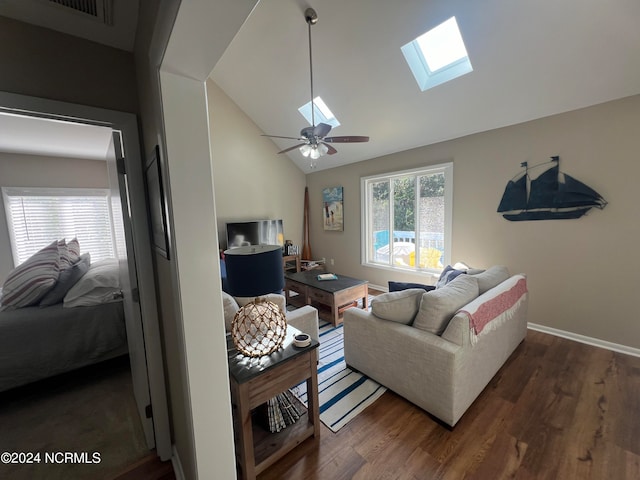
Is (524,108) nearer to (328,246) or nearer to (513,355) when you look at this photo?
(513,355)

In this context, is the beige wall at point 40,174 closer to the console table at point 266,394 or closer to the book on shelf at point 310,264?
the book on shelf at point 310,264

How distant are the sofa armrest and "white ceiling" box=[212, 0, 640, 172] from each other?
2.77 meters

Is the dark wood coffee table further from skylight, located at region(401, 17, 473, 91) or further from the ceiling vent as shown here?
the ceiling vent

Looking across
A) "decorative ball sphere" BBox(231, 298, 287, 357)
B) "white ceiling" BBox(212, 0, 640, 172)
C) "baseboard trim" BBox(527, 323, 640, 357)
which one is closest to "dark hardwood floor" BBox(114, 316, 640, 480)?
"baseboard trim" BBox(527, 323, 640, 357)

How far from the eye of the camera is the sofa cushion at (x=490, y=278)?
86.8 inches

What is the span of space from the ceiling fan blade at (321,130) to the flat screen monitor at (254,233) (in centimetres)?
248

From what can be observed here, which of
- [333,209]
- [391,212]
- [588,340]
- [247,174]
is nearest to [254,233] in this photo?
[247,174]

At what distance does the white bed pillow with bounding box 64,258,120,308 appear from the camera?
2.20 meters

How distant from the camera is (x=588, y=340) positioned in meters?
2.65

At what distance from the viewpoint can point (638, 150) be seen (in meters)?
2.28

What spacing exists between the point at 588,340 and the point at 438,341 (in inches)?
88.5

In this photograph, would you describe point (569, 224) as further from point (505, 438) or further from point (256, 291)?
point (256, 291)

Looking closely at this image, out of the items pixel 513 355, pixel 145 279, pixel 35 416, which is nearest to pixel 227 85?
pixel 145 279

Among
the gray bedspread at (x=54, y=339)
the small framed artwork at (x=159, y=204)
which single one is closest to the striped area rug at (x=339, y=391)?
the small framed artwork at (x=159, y=204)
